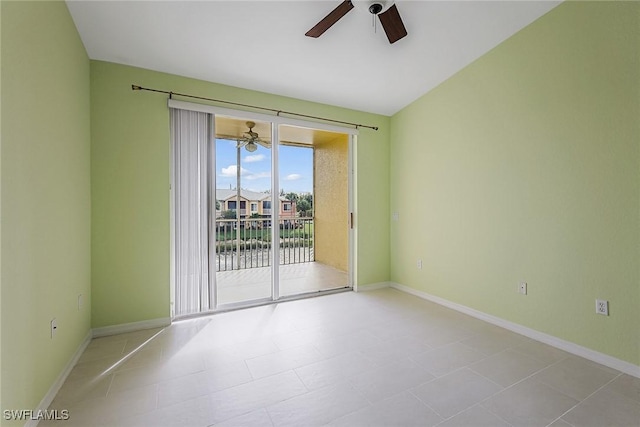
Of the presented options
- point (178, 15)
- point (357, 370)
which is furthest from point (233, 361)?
point (178, 15)

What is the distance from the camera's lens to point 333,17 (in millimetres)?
1986

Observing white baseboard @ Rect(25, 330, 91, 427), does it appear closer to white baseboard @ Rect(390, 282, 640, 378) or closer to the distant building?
the distant building

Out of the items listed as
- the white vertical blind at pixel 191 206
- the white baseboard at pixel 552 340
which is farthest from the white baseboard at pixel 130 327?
the white baseboard at pixel 552 340

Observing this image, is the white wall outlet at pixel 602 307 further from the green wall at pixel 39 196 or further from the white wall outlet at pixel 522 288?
the green wall at pixel 39 196

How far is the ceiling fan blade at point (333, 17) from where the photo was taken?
6.11 feet

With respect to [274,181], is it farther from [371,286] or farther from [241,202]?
[371,286]

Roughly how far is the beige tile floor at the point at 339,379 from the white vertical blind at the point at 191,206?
0.32 metres

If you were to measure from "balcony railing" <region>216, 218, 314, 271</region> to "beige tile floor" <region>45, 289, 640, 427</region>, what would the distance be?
1.99 metres

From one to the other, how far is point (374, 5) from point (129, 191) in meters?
2.64

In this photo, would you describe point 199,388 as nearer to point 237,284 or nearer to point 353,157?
point 237,284

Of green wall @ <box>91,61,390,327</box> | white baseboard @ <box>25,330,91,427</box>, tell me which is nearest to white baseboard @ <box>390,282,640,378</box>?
green wall @ <box>91,61,390,327</box>

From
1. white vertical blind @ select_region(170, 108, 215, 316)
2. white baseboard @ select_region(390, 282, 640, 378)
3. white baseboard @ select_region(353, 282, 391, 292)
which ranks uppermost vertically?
white vertical blind @ select_region(170, 108, 215, 316)

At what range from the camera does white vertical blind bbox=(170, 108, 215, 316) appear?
3.01 m

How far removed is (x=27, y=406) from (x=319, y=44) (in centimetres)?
325
